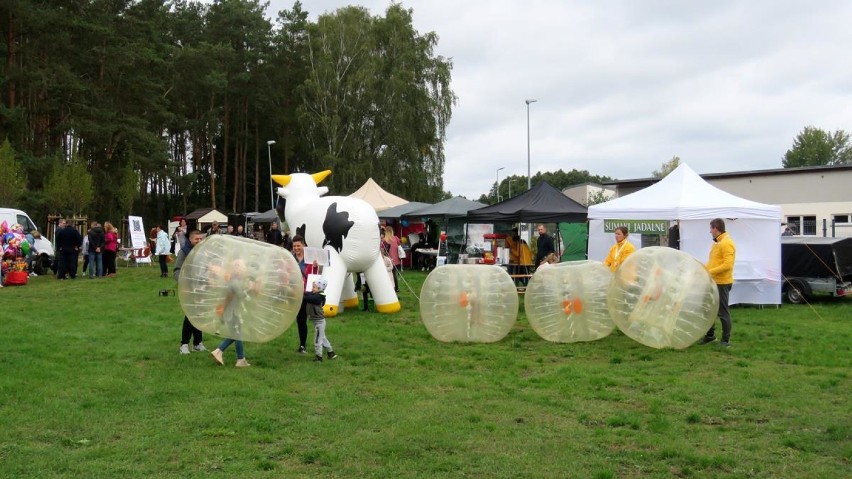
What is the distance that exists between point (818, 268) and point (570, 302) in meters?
8.44

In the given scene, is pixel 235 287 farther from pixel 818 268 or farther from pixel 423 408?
pixel 818 268

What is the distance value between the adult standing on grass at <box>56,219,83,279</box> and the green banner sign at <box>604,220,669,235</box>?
14.5 m

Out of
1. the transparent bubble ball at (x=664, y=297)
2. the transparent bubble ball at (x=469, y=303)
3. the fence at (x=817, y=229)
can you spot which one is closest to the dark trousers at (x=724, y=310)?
the transparent bubble ball at (x=664, y=297)

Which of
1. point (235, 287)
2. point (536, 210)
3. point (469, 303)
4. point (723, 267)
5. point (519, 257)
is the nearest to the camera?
point (235, 287)

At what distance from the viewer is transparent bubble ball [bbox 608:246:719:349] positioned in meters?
9.42

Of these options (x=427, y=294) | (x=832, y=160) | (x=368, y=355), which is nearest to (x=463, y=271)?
(x=427, y=294)

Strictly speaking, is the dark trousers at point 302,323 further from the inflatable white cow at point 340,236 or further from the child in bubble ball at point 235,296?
the inflatable white cow at point 340,236

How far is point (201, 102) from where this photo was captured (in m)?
48.0

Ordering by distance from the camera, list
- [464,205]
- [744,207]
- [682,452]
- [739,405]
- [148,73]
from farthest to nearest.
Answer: [148,73] < [464,205] < [744,207] < [739,405] < [682,452]

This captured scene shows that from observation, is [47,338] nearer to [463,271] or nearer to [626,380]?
[463,271]

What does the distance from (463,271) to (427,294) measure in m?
0.67

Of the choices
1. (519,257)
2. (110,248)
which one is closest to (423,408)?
(519,257)

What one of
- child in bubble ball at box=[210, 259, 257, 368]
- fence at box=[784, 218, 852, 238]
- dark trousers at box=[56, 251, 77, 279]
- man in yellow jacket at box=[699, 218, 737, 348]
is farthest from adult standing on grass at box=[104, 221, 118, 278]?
fence at box=[784, 218, 852, 238]

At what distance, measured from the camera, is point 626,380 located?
8000 millimetres
